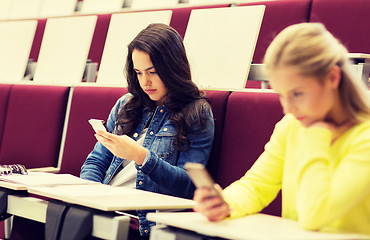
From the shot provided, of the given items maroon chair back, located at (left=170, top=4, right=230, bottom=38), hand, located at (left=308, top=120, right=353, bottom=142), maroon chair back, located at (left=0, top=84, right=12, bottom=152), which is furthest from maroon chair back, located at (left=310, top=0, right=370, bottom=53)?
maroon chair back, located at (left=0, top=84, right=12, bottom=152)

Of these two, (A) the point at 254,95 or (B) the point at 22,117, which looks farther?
(B) the point at 22,117

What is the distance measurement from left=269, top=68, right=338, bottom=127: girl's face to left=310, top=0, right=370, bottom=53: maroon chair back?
800 mm

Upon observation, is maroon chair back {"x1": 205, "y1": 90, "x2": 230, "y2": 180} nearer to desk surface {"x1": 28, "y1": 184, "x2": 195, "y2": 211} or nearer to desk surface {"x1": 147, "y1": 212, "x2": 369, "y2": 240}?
desk surface {"x1": 28, "y1": 184, "x2": 195, "y2": 211}

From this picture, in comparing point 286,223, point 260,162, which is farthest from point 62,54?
point 286,223

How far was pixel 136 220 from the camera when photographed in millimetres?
1138

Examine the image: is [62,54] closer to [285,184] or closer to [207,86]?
[207,86]

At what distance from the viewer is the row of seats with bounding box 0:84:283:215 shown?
3.76 ft

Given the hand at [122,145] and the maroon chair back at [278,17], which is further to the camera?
the maroon chair back at [278,17]

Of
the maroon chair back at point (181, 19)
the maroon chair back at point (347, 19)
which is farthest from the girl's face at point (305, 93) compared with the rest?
the maroon chair back at point (181, 19)

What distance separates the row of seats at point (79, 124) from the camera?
1.14 meters

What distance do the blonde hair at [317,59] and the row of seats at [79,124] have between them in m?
0.43

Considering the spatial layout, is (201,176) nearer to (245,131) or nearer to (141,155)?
(141,155)

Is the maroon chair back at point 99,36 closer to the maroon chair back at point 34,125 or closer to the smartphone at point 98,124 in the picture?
the maroon chair back at point 34,125

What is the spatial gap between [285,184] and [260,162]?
0.18 ft
